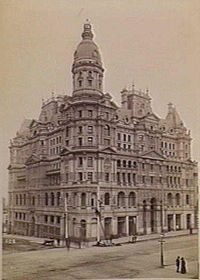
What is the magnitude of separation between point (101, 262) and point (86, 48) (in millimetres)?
2243

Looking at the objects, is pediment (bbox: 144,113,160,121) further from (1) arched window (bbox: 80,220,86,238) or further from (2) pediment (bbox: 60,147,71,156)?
(1) arched window (bbox: 80,220,86,238)

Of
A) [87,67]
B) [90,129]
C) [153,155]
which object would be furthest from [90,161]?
[87,67]

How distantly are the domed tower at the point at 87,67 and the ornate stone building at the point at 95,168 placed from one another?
11mm

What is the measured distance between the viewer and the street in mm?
4449

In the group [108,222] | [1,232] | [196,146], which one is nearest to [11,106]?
[1,232]

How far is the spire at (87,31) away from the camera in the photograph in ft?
15.5

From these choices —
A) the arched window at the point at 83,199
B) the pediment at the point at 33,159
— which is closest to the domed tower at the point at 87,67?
the pediment at the point at 33,159

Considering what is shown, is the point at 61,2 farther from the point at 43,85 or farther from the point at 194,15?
the point at 194,15

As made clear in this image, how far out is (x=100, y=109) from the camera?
488 cm

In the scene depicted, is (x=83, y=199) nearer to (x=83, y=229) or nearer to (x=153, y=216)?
(x=83, y=229)

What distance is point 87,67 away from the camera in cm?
482

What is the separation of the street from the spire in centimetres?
223

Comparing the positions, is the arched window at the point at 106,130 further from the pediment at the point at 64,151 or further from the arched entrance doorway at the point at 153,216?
the arched entrance doorway at the point at 153,216

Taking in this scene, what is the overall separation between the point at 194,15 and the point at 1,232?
3.10 metres
